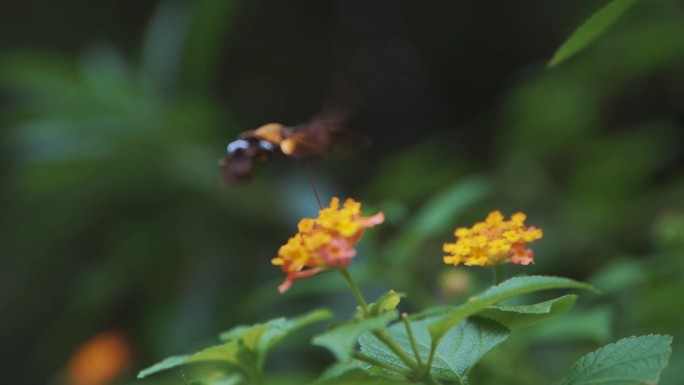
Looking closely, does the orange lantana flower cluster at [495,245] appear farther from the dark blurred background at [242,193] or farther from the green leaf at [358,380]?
the dark blurred background at [242,193]

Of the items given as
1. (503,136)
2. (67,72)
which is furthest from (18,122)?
(503,136)

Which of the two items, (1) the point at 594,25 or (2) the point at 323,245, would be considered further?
(1) the point at 594,25

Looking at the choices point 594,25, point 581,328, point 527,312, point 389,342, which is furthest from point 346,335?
point 581,328

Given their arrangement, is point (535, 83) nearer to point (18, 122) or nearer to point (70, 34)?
point (18, 122)

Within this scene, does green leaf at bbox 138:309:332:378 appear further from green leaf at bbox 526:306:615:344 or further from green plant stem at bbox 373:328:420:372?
green leaf at bbox 526:306:615:344

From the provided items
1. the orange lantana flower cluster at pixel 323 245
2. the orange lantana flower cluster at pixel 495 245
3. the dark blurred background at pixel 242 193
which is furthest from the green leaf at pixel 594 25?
the dark blurred background at pixel 242 193

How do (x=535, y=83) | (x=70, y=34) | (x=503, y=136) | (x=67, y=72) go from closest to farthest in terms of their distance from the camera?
(x=67, y=72), (x=535, y=83), (x=503, y=136), (x=70, y=34)

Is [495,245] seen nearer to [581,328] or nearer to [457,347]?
[457,347]
